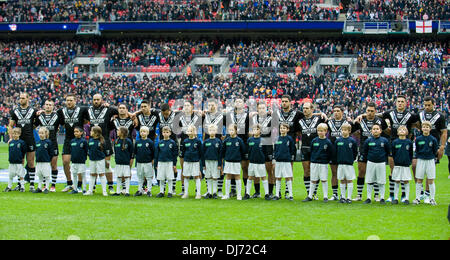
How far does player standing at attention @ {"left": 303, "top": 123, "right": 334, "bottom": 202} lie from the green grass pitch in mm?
511

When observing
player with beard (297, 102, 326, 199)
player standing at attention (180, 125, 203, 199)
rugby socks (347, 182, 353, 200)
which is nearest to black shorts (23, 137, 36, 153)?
player standing at attention (180, 125, 203, 199)

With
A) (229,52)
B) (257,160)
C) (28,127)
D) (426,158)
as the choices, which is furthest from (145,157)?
(229,52)

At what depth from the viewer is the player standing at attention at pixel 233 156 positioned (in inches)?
470

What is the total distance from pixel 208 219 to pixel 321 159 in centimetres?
341

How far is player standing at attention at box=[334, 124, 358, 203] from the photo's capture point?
11445 mm

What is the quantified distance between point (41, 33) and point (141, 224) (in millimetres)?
43556

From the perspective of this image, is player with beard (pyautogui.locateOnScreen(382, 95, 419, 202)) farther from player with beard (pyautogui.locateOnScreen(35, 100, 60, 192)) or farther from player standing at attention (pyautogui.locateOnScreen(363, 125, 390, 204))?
player with beard (pyautogui.locateOnScreen(35, 100, 60, 192))

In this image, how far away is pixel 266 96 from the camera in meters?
35.0

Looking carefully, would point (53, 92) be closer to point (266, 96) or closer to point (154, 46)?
point (154, 46)

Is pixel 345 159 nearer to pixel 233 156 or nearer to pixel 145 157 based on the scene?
pixel 233 156

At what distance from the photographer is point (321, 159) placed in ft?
38.0

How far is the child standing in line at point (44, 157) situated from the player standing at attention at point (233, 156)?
13.0 ft

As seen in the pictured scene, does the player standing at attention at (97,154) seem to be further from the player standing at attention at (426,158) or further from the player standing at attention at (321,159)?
the player standing at attention at (426,158)

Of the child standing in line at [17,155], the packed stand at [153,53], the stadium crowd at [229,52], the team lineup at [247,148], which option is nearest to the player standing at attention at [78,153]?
the team lineup at [247,148]
